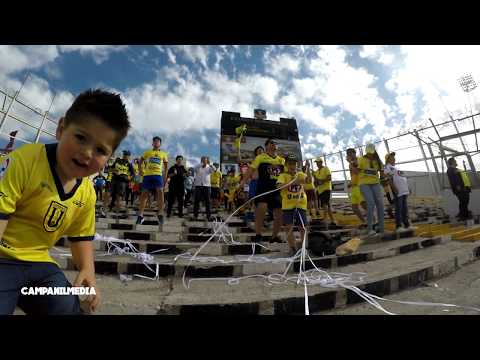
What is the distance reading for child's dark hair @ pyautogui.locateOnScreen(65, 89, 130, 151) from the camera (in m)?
1.08

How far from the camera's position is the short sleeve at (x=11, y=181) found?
95 centimetres

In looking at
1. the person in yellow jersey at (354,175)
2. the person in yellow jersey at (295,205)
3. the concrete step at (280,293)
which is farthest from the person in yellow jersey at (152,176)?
the person in yellow jersey at (354,175)

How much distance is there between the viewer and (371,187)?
5031 mm

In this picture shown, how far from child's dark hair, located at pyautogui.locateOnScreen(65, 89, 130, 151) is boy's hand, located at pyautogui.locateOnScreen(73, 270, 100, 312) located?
2.04 feet

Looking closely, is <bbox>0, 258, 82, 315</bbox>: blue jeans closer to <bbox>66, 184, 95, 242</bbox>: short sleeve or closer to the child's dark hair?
<bbox>66, 184, 95, 242</bbox>: short sleeve

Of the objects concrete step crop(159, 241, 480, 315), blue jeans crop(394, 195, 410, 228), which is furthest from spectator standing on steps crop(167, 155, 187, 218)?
blue jeans crop(394, 195, 410, 228)

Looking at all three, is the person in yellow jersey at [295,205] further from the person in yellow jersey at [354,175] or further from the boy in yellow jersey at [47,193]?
the boy in yellow jersey at [47,193]

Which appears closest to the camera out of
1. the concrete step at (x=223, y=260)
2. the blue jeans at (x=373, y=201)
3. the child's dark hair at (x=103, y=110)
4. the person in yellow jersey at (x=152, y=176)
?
the child's dark hair at (x=103, y=110)

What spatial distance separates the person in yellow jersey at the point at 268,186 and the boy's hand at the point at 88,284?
3211 millimetres

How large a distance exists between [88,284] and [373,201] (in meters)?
4.99

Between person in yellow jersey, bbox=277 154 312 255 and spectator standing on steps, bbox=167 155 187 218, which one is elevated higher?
spectator standing on steps, bbox=167 155 187 218

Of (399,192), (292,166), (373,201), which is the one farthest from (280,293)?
(399,192)

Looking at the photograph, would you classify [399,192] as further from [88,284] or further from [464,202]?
[88,284]

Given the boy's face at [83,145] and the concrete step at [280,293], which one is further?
the concrete step at [280,293]
